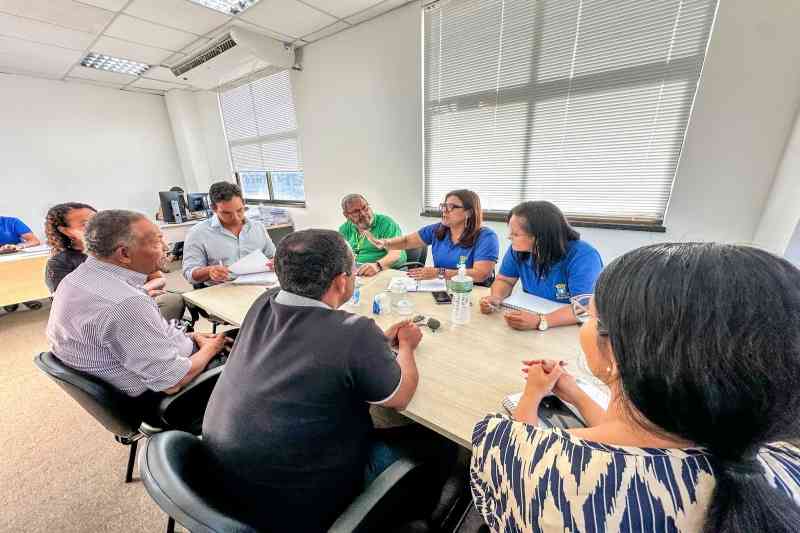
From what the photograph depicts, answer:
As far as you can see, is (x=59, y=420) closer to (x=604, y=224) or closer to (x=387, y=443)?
(x=387, y=443)

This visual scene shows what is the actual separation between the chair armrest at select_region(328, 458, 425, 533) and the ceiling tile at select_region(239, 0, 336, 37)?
3.62 meters

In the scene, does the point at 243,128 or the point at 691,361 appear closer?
the point at 691,361

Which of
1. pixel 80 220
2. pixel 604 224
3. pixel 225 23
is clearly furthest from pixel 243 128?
pixel 604 224

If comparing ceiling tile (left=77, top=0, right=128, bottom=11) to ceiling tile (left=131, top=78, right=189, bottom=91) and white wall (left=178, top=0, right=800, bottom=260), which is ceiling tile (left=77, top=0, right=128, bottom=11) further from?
ceiling tile (left=131, top=78, right=189, bottom=91)

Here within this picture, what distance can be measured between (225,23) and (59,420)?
3.63m

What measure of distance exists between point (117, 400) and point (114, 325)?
28 centimetres

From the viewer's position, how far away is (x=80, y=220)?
1.84 metres

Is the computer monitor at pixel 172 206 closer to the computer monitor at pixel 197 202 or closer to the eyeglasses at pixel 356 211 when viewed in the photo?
the computer monitor at pixel 197 202

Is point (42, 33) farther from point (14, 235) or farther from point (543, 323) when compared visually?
point (543, 323)

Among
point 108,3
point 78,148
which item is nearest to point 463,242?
point 108,3

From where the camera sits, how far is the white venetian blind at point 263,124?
165 inches

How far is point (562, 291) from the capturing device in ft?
4.79

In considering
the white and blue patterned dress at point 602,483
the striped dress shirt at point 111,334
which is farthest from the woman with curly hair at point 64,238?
the white and blue patterned dress at point 602,483

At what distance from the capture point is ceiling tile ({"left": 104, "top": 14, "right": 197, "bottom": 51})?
2.84 meters
